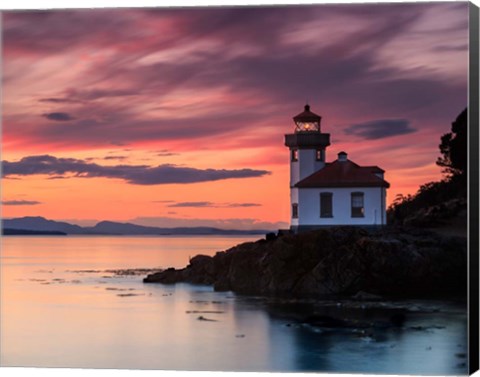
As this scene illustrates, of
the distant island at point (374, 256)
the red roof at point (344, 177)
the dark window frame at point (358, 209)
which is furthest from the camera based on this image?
the dark window frame at point (358, 209)

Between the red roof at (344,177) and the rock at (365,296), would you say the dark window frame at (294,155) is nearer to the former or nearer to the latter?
the red roof at (344,177)

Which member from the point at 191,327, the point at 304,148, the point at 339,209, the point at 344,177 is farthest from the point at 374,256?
the point at 191,327

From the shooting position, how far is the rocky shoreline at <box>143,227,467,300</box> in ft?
58.9

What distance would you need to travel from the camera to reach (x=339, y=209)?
17922mm

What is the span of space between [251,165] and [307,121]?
930 millimetres

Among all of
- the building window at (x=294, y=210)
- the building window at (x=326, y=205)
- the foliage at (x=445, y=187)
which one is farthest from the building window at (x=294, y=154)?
the foliage at (x=445, y=187)

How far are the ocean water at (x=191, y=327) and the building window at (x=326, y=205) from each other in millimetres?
989

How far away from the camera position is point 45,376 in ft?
52.7

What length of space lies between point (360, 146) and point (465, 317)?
8.13 ft

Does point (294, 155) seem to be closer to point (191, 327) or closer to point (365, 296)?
point (365, 296)

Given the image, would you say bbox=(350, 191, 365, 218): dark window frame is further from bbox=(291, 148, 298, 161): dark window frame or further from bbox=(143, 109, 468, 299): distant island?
bbox=(291, 148, 298, 161): dark window frame

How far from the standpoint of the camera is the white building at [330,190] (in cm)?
1725

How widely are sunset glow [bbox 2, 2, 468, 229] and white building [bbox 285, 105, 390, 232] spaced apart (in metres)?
0.18

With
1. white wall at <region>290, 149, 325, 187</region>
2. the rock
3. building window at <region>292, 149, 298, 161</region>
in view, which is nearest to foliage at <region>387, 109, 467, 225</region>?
the rock
